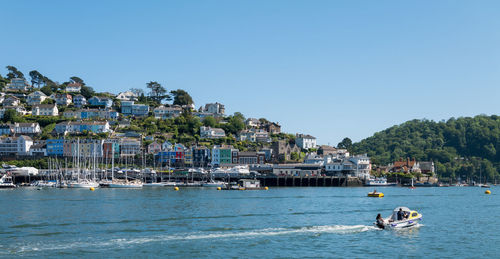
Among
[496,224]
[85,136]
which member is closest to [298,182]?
[85,136]

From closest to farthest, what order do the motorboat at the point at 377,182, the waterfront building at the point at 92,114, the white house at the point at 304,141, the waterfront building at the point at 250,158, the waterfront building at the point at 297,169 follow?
the motorboat at the point at 377,182 → the waterfront building at the point at 297,169 → the waterfront building at the point at 250,158 → the waterfront building at the point at 92,114 → the white house at the point at 304,141

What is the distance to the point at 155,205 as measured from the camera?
68.1m

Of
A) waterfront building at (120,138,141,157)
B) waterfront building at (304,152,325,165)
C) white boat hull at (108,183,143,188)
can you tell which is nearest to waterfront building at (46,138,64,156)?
waterfront building at (120,138,141,157)

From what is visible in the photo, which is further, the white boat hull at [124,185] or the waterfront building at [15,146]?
the waterfront building at [15,146]

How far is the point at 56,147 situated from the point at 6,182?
32.0 m

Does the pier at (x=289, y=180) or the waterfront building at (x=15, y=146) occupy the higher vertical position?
the waterfront building at (x=15, y=146)

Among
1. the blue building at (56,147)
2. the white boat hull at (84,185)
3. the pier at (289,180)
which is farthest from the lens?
the blue building at (56,147)

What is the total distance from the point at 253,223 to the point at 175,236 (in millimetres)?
10449

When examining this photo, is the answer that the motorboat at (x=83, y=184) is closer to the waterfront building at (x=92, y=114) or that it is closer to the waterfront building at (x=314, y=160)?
the waterfront building at (x=314, y=160)

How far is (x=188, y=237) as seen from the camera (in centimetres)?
4078

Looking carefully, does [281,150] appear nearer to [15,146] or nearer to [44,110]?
[15,146]

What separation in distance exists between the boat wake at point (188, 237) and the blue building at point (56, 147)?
419 feet

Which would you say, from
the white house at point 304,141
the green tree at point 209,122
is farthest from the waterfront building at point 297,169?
the green tree at point 209,122

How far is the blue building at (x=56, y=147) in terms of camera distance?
16038 centimetres
